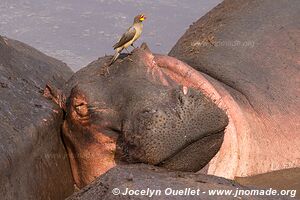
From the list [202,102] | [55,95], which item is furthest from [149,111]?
[55,95]

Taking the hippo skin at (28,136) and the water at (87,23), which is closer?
the hippo skin at (28,136)

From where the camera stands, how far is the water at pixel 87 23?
11.0 metres

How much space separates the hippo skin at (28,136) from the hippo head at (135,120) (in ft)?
0.42

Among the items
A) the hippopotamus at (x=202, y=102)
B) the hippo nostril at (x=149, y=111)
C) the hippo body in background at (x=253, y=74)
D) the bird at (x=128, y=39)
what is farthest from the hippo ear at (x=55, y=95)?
the hippo body in background at (x=253, y=74)

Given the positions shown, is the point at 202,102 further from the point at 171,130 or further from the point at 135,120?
the point at 135,120

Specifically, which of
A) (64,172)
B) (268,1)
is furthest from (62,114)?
(268,1)

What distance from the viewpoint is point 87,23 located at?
40.0ft

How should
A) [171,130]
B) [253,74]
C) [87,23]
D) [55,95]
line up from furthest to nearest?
[87,23], [253,74], [55,95], [171,130]

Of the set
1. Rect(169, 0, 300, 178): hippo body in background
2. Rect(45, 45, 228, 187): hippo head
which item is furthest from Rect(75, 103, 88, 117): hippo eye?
Rect(169, 0, 300, 178): hippo body in background

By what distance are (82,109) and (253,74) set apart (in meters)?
1.70

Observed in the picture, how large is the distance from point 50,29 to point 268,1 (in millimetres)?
6433

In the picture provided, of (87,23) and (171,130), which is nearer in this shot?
(171,130)

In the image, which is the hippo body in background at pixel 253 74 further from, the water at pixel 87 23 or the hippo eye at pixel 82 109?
the water at pixel 87 23

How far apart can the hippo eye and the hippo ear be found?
0.13m
